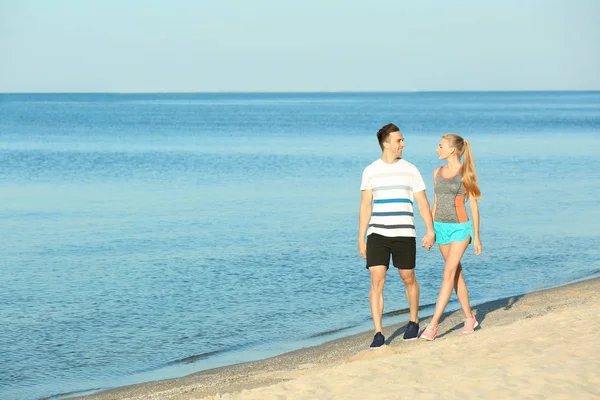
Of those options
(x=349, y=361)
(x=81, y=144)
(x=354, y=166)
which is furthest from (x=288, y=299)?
(x=81, y=144)

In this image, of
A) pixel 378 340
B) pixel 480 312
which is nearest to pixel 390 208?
pixel 378 340

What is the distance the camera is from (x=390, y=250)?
7.77 m

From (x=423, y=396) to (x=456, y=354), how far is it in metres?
1.21

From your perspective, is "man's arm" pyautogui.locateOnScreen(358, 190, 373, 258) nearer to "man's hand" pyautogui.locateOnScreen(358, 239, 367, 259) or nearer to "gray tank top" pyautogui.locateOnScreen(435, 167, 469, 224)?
"man's hand" pyautogui.locateOnScreen(358, 239, 367, 259)

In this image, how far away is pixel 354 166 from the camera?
37719mm

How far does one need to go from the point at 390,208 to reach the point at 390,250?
39 cm

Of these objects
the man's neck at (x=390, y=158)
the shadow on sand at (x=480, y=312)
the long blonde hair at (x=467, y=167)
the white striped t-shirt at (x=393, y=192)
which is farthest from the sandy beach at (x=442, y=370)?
the man's neck at (x=390, y=158)

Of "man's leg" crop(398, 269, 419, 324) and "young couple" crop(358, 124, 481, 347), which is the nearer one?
"young couple" crop(358, 124, 481, 347)

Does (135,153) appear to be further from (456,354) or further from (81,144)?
(456,354)

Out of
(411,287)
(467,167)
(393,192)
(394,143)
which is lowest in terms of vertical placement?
(411,287)

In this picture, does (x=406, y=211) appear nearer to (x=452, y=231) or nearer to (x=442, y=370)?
(x=452, y=231)

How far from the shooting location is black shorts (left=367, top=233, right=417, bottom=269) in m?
7.70

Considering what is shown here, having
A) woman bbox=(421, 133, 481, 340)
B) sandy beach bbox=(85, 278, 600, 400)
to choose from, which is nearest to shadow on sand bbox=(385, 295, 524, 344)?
sandy beach bbox=(85, 278, 600, 400)

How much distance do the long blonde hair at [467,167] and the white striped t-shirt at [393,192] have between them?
1.53 ft
